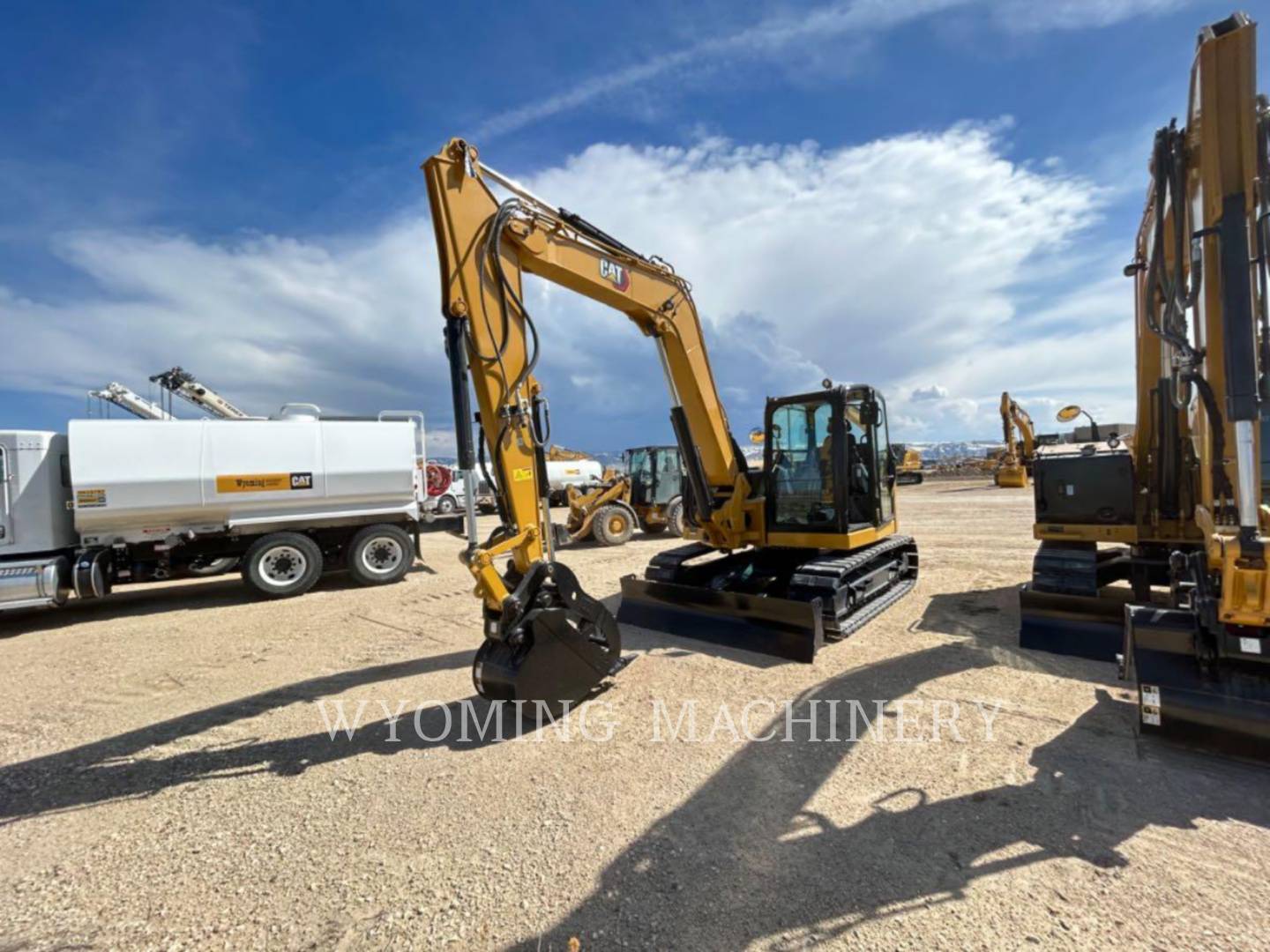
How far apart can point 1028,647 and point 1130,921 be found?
10.9 ft

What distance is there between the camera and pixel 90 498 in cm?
753

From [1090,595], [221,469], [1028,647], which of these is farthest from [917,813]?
[221,469]

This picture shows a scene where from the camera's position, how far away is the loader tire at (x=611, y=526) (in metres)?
12.8

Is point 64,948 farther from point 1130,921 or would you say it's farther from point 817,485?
point 817,485

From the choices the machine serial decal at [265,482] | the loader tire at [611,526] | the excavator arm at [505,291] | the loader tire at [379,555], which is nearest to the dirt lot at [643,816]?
the excavator arm at [505,291]

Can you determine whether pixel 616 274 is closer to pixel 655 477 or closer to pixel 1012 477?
pixel 655 477

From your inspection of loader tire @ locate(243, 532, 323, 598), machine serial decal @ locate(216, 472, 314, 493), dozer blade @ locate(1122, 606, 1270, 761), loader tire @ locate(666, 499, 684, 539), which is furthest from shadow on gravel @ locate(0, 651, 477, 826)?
loader tire @ locate(666, 499, 684, 539)

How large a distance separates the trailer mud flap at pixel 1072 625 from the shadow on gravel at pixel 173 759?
15.3 ft

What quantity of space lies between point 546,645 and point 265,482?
6660 millimetres

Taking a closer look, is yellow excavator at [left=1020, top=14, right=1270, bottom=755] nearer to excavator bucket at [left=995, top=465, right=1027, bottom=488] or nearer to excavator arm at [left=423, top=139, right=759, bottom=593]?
excavator arm at [left=423, top=139, right=759, bottom=593]

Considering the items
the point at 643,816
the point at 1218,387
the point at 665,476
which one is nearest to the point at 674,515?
the point at 665,476

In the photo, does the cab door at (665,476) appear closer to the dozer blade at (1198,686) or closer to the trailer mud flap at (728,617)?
the trailer mud flap at (728,617)

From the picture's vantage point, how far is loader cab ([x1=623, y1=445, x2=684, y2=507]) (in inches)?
547

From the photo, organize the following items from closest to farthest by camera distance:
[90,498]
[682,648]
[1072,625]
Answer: [1072,625]
[682,648]
[90,498]
